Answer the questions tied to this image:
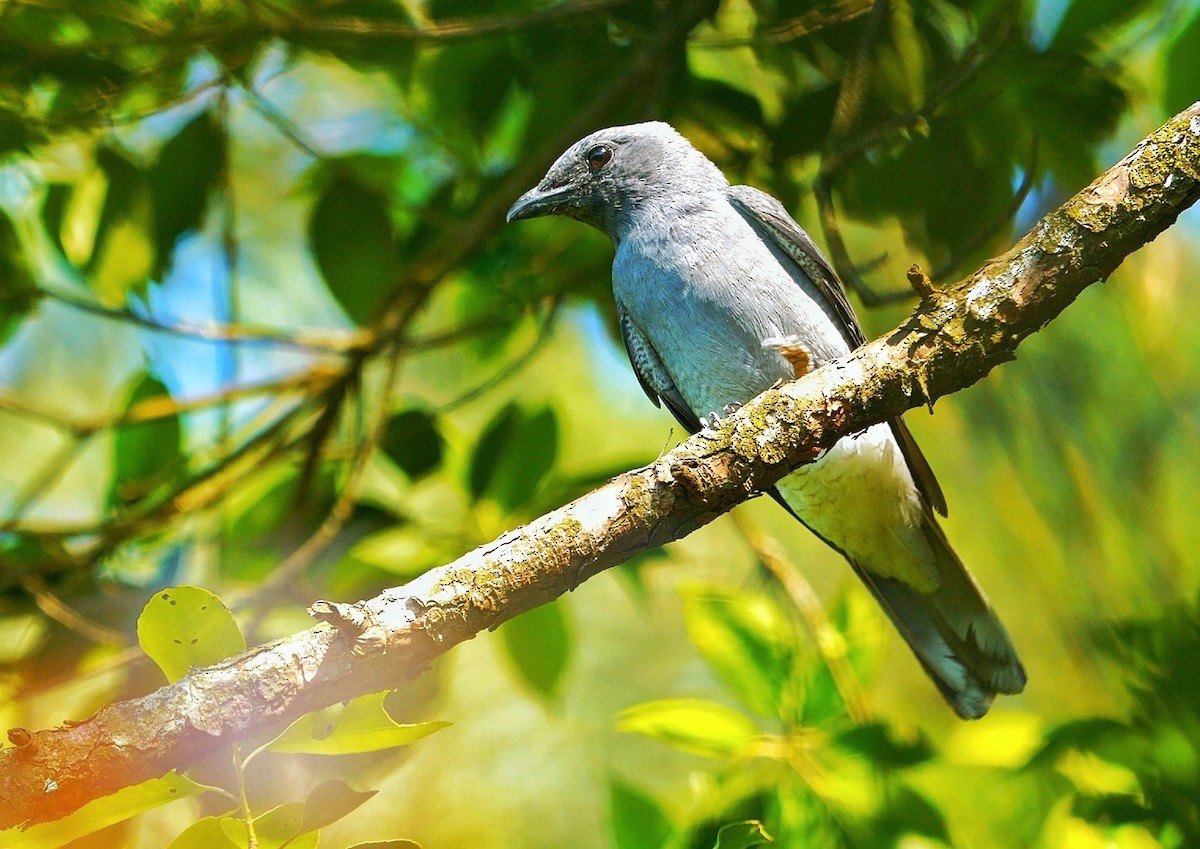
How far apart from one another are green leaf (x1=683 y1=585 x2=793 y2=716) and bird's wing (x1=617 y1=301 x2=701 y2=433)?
1.56 meters

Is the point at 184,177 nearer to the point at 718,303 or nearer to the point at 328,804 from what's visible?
the point at 718,303

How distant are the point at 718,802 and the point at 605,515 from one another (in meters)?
0.87

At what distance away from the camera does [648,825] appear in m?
2.60

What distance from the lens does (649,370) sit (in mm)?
4477

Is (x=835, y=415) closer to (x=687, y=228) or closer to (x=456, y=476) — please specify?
(x=687, y=228)

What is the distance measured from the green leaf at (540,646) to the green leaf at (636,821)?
1.20 m

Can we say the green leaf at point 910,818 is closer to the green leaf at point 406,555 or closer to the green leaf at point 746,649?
the green leaf at point 746,649

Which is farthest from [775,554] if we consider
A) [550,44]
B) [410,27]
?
[410,27]

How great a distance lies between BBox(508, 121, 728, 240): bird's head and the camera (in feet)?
14.1

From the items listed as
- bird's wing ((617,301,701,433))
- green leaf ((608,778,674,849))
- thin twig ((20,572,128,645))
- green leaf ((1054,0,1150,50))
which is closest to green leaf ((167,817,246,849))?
green leaf ((608,778,674,849))

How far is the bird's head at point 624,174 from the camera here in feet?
14.1

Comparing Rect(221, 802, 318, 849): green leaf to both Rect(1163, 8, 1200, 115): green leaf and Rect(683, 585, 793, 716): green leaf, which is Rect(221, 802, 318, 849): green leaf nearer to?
Rect(683, 585, 793, 716): green leaf

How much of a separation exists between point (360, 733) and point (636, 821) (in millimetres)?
1106

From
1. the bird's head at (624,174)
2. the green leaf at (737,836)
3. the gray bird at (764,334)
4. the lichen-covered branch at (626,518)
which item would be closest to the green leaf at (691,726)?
the lichen-covered branch at (626,518)
